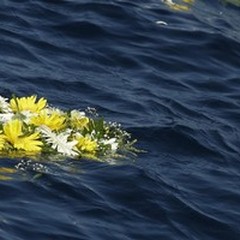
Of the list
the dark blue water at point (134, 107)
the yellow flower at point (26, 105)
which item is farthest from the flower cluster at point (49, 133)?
the dark blue water at point (134, 107)

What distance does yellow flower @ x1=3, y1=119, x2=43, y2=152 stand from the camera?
9.23m

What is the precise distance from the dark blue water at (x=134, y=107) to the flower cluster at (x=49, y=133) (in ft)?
0.42

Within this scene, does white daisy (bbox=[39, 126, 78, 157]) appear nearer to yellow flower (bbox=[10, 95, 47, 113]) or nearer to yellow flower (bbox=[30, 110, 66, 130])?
yellow flower (bbox=[30, 110, 66, 130])

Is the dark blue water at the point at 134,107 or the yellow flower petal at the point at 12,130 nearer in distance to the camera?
the dark blue water at the point at 134,107

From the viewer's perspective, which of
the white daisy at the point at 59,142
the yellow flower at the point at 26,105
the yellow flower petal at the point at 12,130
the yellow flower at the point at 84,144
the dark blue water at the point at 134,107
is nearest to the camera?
the dark blue water at the point at 134,107

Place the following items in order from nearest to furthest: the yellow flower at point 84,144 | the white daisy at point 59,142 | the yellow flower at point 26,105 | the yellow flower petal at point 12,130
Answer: the yellow flower petal at point 12,130 < the white daisy at point 59,142 < the yellow flower at point 84,144 < the yellow flower at point 26,105

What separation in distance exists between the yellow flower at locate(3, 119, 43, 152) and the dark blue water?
5.5 inches

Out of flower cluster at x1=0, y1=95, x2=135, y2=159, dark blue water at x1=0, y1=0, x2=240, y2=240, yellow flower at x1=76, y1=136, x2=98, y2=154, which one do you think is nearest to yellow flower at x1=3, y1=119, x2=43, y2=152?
flower cluster at x1=0, y1=95, x2=135, y2=159

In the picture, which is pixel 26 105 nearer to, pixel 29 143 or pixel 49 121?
pixel 49 121

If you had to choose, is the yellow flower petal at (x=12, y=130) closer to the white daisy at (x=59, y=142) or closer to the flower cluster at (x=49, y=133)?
the flower cluster at (x=49, y=133)

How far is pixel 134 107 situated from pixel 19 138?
9.02ft

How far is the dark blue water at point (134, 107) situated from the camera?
28.5ft

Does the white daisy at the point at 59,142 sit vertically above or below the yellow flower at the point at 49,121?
below

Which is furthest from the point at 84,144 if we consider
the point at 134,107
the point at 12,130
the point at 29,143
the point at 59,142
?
the point at 134,107
